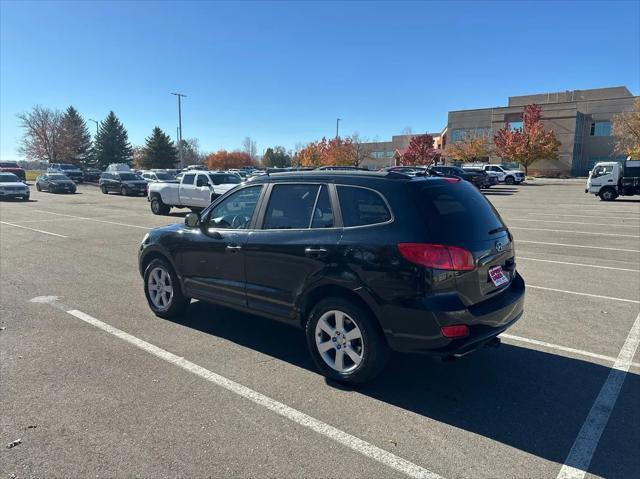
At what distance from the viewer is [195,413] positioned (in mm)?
3340

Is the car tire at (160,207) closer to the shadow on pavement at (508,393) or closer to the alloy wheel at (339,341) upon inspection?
the shadow on pavement at (508,393)

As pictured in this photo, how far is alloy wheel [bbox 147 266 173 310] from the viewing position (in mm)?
5359

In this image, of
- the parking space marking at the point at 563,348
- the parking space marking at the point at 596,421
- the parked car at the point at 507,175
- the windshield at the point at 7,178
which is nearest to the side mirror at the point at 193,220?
the parking space marking at the point at 563,348

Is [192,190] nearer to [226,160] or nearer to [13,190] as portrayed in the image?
[13,190]

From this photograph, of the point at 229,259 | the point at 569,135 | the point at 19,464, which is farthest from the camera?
the point at 569,135

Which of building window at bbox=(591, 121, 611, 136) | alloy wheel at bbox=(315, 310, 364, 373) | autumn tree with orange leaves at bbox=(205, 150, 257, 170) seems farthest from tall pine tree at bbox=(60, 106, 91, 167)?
building window at bbox=(591, 121, 611, 136)

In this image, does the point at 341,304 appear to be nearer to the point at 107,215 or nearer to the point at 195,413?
the point at 195,413

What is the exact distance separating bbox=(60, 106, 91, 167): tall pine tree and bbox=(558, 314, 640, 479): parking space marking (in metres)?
73.8

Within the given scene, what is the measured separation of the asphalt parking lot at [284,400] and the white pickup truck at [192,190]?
10.8m

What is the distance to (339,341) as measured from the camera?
148 inches

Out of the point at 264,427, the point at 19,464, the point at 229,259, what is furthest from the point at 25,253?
the point at 264,427

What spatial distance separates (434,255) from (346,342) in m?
1.07

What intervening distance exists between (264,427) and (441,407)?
1390 mm

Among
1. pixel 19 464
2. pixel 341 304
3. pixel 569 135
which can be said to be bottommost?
pixel 19 464
